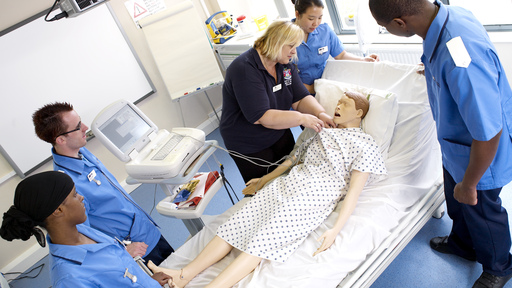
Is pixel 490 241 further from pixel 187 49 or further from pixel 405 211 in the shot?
pixel 187 49

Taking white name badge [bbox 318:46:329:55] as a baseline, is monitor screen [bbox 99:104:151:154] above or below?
above

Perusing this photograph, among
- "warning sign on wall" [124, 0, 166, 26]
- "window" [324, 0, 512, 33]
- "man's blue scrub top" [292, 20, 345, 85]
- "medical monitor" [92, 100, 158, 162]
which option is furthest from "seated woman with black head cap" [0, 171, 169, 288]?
"warning sign on wall" [124, 0, 166, 26]

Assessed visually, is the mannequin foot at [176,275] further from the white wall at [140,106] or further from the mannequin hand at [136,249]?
the white wall at [140,106]

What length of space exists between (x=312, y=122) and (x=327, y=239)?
661 millimetres

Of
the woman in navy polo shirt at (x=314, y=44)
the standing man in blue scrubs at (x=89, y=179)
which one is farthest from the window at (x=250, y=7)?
the standing man in blue scrubs at (x=89, y=179)

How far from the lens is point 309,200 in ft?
5.77

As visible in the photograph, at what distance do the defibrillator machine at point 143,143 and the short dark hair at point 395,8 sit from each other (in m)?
1.15

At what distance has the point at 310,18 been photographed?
91.9 inches

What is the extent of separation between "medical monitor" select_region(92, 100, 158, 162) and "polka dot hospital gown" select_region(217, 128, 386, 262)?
70 cm

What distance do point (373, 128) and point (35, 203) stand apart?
1632 millimetres

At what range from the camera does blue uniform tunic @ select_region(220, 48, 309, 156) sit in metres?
1.91

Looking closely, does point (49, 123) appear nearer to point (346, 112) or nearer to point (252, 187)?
point (252, 187)

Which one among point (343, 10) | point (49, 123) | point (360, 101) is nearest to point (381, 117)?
point (360, 101)

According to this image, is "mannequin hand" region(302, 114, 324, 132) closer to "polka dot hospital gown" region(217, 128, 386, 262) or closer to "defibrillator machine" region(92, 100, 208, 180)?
"polka dot hospital gown" region(217, 128, 386, 262)
